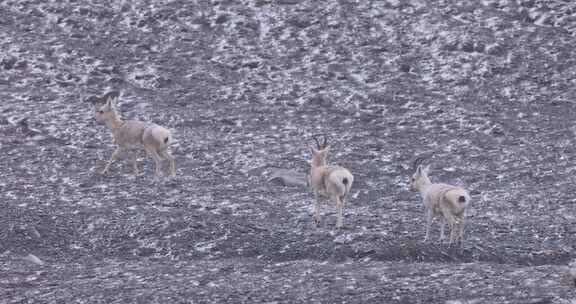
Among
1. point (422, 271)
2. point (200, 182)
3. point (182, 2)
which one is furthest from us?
point (182, 2)

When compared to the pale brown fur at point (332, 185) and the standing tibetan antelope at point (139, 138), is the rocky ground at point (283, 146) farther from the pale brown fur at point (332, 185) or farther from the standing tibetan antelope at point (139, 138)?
the standing tibetan antelope at point (139, 138)

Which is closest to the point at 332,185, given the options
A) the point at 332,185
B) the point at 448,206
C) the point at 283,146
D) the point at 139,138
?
the point at 332,185

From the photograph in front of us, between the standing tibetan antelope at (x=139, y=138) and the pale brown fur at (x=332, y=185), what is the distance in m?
3.37

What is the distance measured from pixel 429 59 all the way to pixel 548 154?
5264mm

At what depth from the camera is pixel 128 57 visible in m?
23.5

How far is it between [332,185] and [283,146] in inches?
199

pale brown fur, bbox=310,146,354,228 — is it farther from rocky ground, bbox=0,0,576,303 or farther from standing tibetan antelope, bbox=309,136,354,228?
rocky ground, bbox=0,0,576,303

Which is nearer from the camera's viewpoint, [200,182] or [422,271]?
[422,271]

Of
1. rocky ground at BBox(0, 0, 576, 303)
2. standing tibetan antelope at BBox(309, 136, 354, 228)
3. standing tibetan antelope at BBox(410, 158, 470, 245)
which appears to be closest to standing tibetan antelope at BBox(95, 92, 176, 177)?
rocky ground at BBox(0, 0, 576, 303)

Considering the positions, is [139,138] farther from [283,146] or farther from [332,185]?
[332,185]

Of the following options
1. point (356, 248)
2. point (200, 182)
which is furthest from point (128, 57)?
point (356, 248)

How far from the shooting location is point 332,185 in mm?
14188

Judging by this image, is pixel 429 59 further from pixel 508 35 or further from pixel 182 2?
pixel 182 2

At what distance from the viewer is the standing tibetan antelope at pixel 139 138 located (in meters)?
17.3
